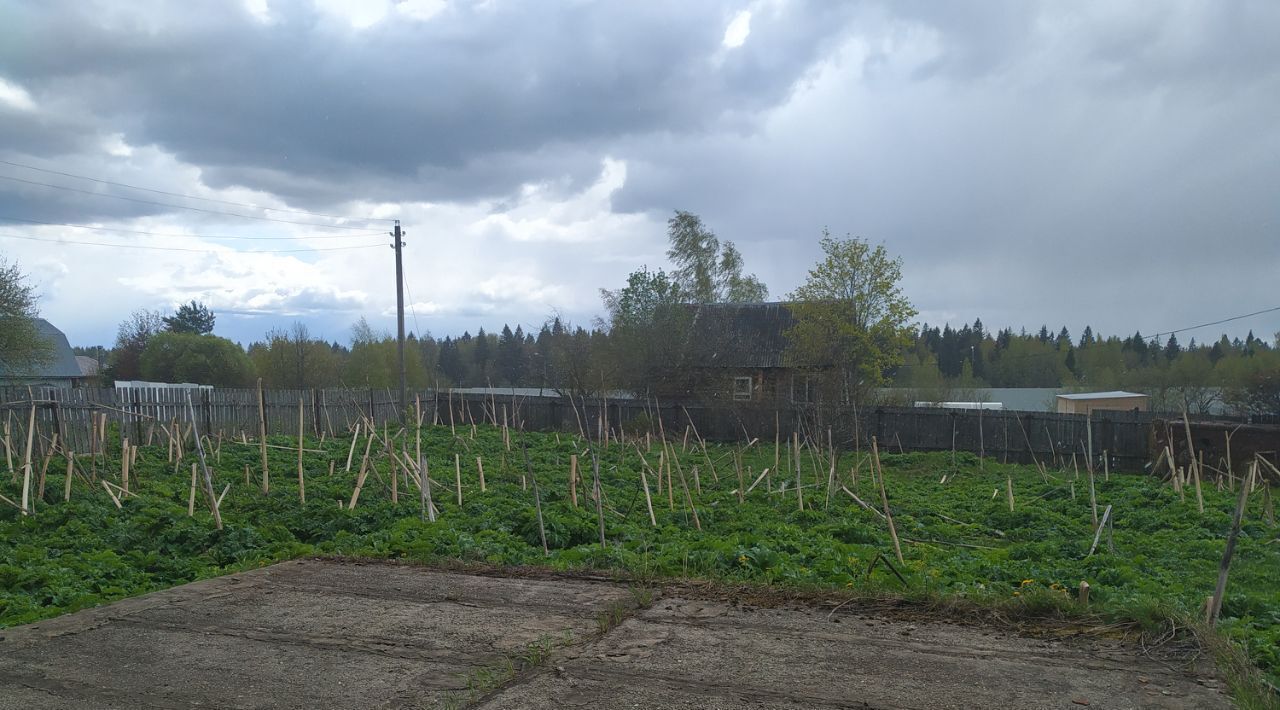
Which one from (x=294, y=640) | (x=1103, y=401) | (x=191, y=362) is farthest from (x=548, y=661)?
(x=191, y=362)

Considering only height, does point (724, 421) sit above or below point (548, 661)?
above

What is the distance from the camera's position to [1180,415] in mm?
22516

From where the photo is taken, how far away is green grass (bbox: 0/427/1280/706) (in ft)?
22.5

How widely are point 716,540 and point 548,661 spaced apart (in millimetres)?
3922

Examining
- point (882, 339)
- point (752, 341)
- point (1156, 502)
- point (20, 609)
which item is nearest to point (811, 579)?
point (20, 609)

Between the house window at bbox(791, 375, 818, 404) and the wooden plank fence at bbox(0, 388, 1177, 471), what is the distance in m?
1.96

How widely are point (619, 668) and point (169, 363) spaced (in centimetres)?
4623

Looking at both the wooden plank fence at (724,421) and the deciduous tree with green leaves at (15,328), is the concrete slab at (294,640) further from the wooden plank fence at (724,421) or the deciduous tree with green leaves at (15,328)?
the deciduous tree with green leaves at (15,328)

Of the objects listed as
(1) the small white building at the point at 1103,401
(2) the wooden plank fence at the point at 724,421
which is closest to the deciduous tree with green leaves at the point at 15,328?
(2) the wooden plank fence at the point at 724,421

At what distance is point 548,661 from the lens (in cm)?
521

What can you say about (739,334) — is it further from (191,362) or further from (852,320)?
(191,362)

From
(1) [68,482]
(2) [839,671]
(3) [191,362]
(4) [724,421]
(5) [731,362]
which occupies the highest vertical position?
(3) [191,362]

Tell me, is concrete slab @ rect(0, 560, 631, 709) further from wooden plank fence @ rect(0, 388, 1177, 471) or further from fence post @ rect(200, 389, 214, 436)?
fence post @ rect(200, 389, 214, 436)

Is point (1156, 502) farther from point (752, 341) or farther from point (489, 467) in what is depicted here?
point (752, 341)
